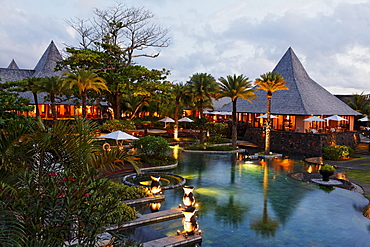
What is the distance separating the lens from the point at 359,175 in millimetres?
21906

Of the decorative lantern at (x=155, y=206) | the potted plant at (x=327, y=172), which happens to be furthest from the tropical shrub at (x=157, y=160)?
the potted plant at (x=327, y=172)

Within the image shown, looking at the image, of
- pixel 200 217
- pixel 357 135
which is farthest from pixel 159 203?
pixel 357 135

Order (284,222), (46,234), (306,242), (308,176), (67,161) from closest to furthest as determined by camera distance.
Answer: (46,234) < (67,161) < (306,242) < (284,222) < (308,176)

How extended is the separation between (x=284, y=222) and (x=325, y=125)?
33207 mm

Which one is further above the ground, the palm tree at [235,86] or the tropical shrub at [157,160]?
the palm tree at [235,86]

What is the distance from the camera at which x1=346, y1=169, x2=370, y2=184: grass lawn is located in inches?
810

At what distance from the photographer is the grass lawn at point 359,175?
20.6 metres

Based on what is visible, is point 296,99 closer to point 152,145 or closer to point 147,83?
point 147,83

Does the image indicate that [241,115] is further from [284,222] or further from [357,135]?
[284,222]

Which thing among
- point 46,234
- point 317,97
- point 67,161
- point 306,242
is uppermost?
point 317,97

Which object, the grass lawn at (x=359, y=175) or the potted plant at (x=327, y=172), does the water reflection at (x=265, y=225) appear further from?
the grass lawn at (x=359, y=175)

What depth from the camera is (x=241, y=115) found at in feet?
154

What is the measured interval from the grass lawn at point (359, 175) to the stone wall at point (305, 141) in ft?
25.2

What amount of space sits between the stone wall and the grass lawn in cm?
767
